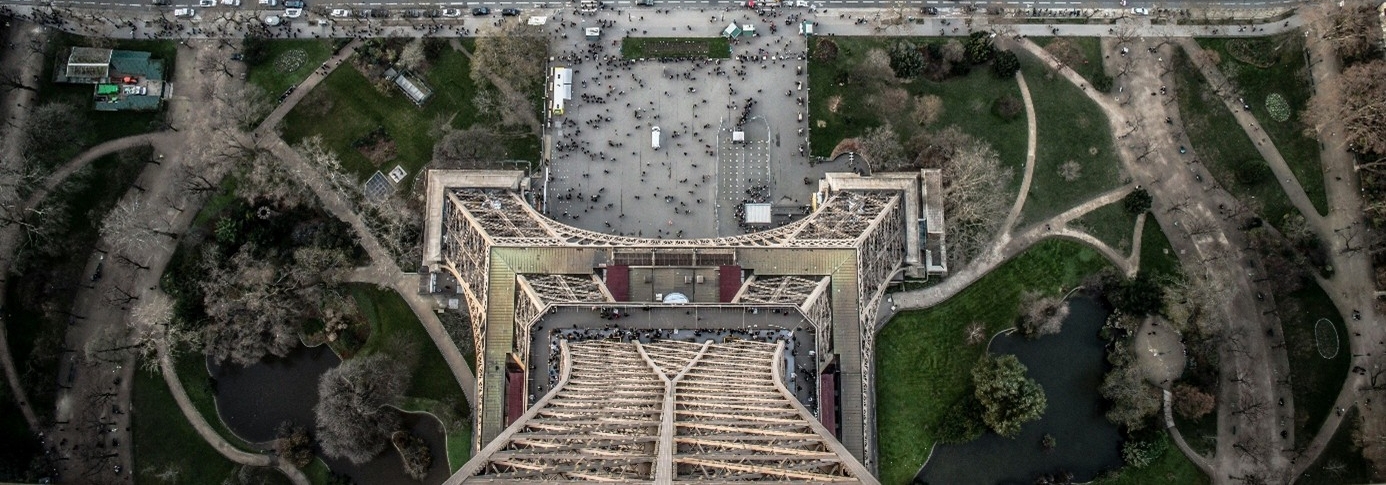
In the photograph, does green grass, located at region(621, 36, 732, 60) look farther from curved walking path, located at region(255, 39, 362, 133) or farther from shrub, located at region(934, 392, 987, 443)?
shrub, located at region(934, 392, 987, 443)

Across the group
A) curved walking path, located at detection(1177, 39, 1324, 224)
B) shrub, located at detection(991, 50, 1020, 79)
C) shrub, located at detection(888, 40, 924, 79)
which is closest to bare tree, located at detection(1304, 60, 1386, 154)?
curved walking path, located at detection(1177, 39, 1324, 224)

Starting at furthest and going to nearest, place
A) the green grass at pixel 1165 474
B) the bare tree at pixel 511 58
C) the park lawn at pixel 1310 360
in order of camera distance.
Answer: the bare tree at pixel 511 58, the park lawn at pixel 1310 360, the green grass at pixel 1165 474

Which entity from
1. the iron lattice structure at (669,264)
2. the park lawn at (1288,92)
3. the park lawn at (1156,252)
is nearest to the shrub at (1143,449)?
the park lawn at (1156,252)

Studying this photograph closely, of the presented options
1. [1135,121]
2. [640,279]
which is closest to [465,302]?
[640,279]

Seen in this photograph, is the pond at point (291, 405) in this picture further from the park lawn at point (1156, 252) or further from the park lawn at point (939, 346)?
the park lawn at point (1156, 252)

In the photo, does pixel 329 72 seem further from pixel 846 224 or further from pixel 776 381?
pixel 776 381

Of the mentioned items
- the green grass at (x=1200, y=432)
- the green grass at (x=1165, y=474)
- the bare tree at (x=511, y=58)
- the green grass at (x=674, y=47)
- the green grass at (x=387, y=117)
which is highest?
the green grass at (x=674, y=47)
